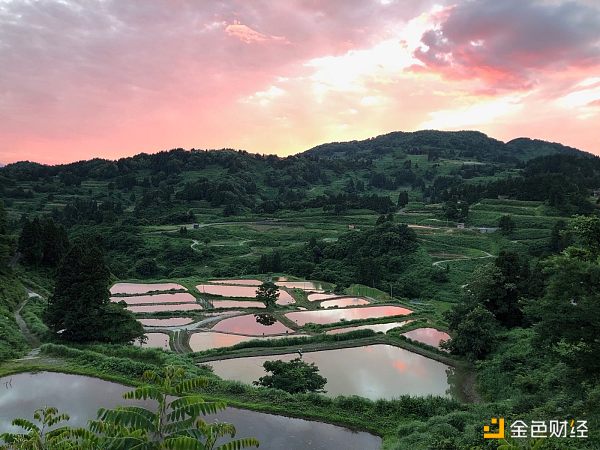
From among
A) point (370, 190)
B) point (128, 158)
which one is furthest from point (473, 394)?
point (128, 158)

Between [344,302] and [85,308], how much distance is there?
90.3 ft

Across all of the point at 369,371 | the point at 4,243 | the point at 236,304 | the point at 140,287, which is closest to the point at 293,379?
the point at 369,371

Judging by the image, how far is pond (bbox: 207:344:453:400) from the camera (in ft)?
79.3

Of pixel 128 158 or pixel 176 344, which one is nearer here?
pixel 176 344

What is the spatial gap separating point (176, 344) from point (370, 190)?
15125 centimetres

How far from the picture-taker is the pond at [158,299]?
147 ft

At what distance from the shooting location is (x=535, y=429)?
1402 cm

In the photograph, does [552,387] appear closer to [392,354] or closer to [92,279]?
[392,354]

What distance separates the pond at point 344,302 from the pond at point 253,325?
8717mm

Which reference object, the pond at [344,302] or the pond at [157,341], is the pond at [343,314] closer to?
the pond at [344,302]

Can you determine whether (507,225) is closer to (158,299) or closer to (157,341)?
(158,299)

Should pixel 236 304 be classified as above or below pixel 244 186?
below

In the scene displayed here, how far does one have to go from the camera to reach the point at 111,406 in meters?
18.9

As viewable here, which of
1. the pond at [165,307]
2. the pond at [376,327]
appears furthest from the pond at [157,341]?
the pond at [376,327]
